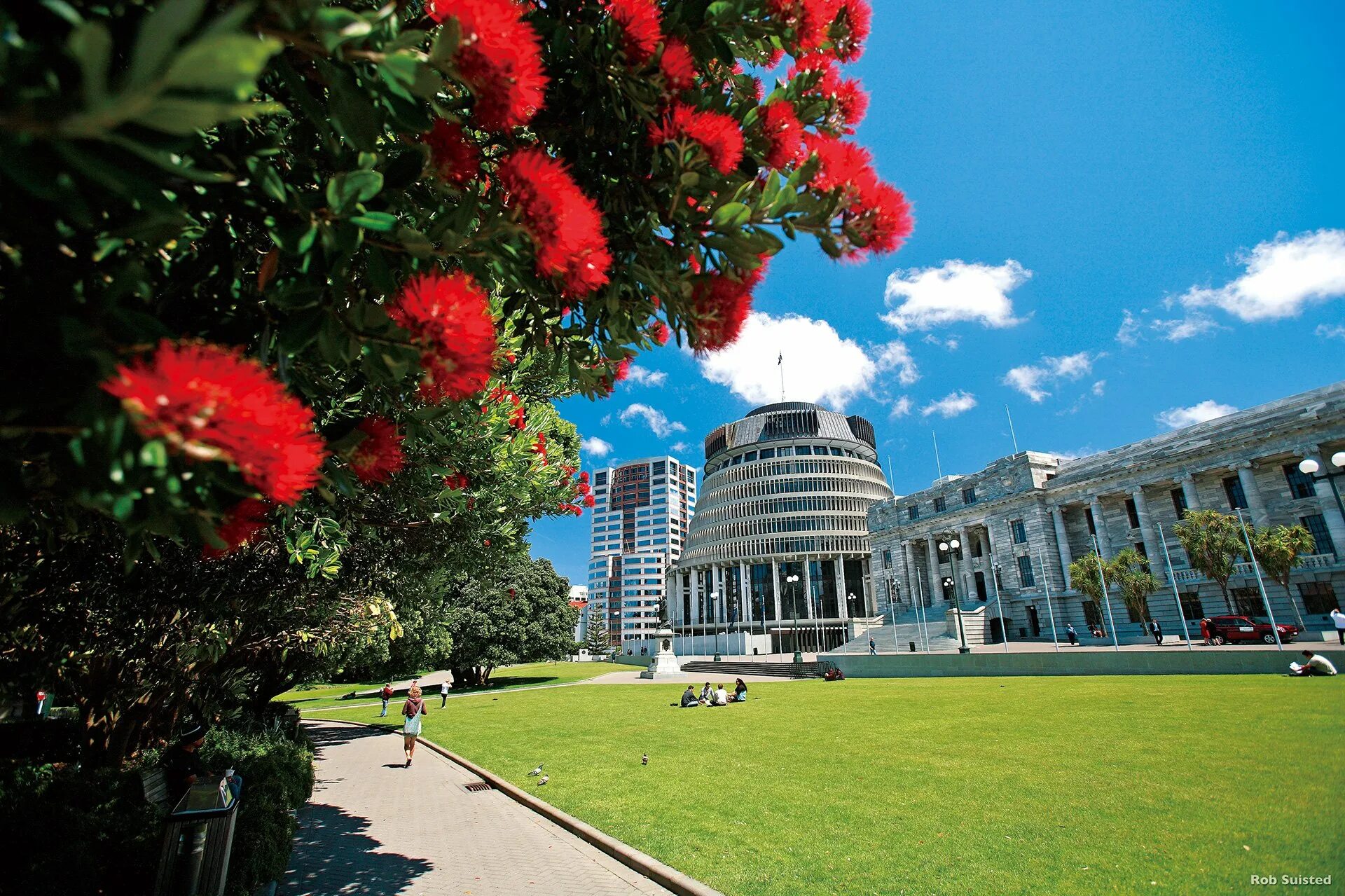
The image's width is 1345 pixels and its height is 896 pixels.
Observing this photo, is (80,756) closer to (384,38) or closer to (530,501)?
(530,501)

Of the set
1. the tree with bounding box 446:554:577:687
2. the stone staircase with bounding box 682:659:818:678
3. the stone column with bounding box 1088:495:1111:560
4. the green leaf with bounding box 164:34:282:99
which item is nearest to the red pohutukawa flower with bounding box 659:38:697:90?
the green leaf with bounding box 164:34:282:99

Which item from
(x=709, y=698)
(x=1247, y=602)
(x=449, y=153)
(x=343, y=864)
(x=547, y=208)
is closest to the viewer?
(x=547, y=208)

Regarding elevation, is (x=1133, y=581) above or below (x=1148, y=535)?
below

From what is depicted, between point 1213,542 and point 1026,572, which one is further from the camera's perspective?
point 1026,572

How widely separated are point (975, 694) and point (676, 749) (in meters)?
13.4

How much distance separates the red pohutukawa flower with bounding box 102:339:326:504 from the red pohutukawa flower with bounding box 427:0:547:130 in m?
1.17

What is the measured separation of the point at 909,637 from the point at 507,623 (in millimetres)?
36300

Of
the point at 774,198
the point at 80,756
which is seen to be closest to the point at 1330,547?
the point at 774,198

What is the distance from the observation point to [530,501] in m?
9.66

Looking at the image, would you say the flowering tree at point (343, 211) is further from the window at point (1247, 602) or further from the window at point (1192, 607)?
the window at point (1192, 607)

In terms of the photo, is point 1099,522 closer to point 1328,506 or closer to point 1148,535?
point 1148,535

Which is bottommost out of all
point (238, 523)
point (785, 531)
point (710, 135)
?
point (238, 523)

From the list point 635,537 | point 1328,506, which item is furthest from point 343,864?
point 635,537

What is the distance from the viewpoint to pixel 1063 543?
5609 centimetres
